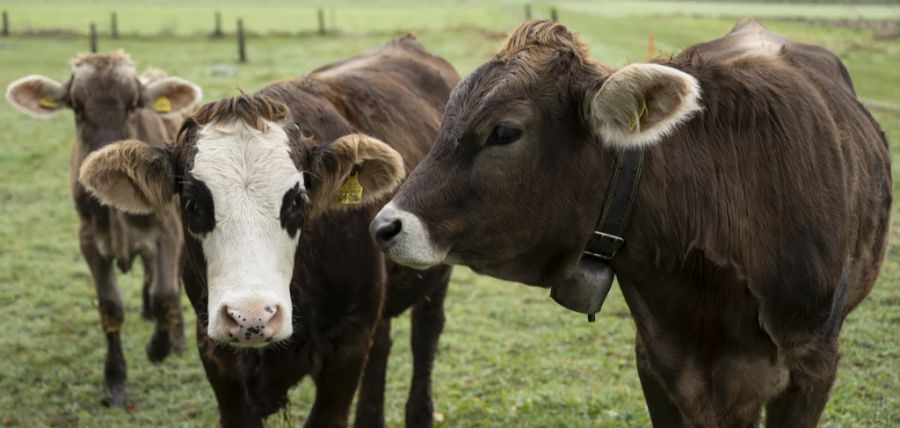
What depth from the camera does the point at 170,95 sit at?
6.89 metres

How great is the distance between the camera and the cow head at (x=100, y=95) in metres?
6.38

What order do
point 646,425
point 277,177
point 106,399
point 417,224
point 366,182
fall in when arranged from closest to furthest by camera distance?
point 417,224, point 277,177, point 366,182, point 646,425, point 106,399

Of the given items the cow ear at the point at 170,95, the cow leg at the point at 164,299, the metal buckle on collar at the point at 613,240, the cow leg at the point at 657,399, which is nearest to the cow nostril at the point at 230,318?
the metal buckle on collar at the point at 613,240

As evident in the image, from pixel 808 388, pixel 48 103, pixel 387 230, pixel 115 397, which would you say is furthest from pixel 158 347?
pixel 808 388

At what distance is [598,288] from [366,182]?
3.64 feet

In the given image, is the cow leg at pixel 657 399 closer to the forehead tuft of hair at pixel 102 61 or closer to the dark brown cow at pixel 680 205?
the dark brown cow at pixel 680 205

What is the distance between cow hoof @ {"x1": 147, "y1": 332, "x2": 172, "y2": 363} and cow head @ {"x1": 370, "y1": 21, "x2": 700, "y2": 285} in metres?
3.96

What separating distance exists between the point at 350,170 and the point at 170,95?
11.8ft

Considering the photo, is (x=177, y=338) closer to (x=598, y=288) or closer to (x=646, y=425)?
(x=646, y=425)

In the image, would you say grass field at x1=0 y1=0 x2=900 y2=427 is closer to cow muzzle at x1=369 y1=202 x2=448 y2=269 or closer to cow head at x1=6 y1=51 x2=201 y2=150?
cow muzzle at x1=369 y1=202 x2=448 y2=269

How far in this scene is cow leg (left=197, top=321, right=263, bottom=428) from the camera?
3867 mm

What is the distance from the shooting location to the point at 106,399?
6137 mm

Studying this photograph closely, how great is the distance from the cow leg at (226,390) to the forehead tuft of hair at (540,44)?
64.5 inches

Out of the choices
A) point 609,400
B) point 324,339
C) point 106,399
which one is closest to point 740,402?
point 324,339
